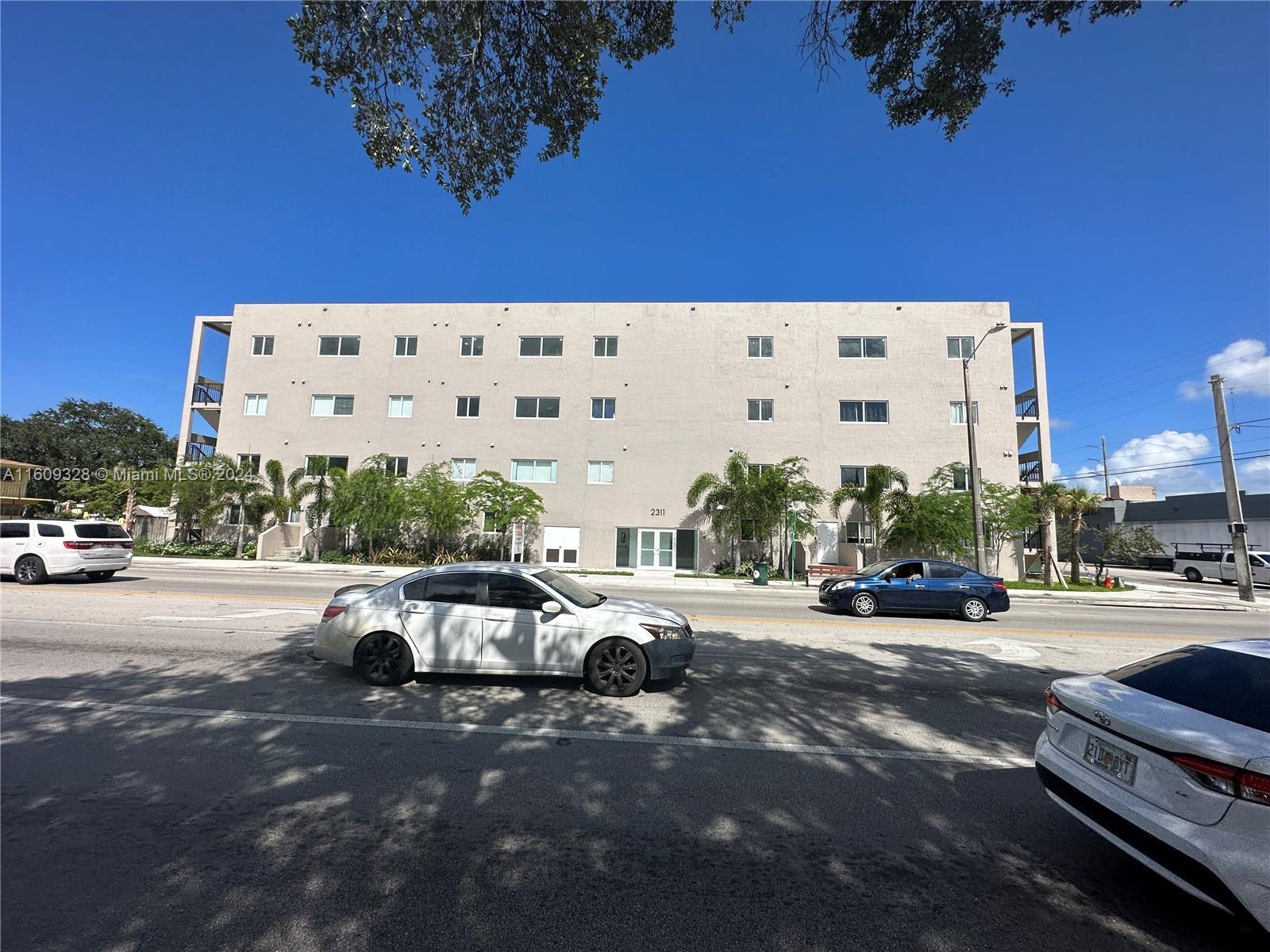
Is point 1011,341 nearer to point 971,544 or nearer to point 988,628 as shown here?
point 971,544

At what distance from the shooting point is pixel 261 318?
34125mm

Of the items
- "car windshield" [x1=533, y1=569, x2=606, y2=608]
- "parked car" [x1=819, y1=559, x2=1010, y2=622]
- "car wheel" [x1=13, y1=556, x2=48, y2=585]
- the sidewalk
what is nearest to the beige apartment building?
the sidewalk

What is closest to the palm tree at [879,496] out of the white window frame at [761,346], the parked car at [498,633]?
the white window frame at [761,346]

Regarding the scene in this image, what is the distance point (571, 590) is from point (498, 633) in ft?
3.24

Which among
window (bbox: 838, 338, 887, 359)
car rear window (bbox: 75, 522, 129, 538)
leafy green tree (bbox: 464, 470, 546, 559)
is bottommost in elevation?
car rear window (bbox: 75, 522, 129, 538)

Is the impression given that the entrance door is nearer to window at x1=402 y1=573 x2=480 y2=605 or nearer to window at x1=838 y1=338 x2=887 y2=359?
window at x1=838 y1=338 x2=887 y2=359

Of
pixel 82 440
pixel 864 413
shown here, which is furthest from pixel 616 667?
pixel 82 440

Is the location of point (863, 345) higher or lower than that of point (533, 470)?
higher

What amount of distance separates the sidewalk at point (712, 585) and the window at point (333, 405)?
8.92 m

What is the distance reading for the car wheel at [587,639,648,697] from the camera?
6.27 m

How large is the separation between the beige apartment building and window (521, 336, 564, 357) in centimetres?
9

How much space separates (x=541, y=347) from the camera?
3253cm

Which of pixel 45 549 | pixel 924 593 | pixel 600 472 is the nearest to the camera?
pixel 924 593

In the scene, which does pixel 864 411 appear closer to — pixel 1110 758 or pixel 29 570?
pixel 1110 758
